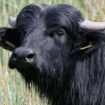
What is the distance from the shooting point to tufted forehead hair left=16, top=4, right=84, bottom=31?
6512mm

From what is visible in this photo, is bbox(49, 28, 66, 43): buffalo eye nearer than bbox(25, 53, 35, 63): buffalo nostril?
No

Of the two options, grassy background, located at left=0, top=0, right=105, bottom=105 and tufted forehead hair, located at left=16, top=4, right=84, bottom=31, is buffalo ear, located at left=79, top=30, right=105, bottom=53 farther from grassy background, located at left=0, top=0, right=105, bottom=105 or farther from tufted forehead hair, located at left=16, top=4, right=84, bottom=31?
grassy background, located at left=0, top=0, right=105, bottom=105

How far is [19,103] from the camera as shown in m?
7.94

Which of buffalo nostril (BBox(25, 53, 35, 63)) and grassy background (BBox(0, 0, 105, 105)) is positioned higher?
buffalo nostril (BBox(25, 53, 35, 63))

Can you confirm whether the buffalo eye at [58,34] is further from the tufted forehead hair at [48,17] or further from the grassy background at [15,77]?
the grassy background at [15,77]

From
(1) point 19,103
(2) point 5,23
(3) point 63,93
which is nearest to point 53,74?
(3) point 63,93

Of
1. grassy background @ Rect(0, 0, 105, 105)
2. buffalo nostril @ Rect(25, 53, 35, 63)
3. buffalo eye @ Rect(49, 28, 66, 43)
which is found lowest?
grassy background @ Rect(0, 0, 105, 105)

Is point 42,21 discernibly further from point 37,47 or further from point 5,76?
point 5,76

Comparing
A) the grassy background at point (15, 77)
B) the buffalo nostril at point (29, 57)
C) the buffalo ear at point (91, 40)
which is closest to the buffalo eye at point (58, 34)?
the buffalo ear at point (91, 40)

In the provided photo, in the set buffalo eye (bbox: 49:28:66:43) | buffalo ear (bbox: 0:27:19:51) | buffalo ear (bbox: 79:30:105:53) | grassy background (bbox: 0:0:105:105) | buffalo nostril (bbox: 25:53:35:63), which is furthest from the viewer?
grassy background (bbox: 0:0:105:105)

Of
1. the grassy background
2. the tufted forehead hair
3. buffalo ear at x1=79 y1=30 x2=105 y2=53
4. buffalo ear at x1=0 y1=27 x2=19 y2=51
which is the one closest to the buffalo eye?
the tufted forehead hair

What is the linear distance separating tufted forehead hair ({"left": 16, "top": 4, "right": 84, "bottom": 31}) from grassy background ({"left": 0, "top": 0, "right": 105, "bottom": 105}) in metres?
0.76

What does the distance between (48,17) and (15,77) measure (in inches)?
78.6

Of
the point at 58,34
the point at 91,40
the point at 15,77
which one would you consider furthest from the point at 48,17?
the point at 15,77
